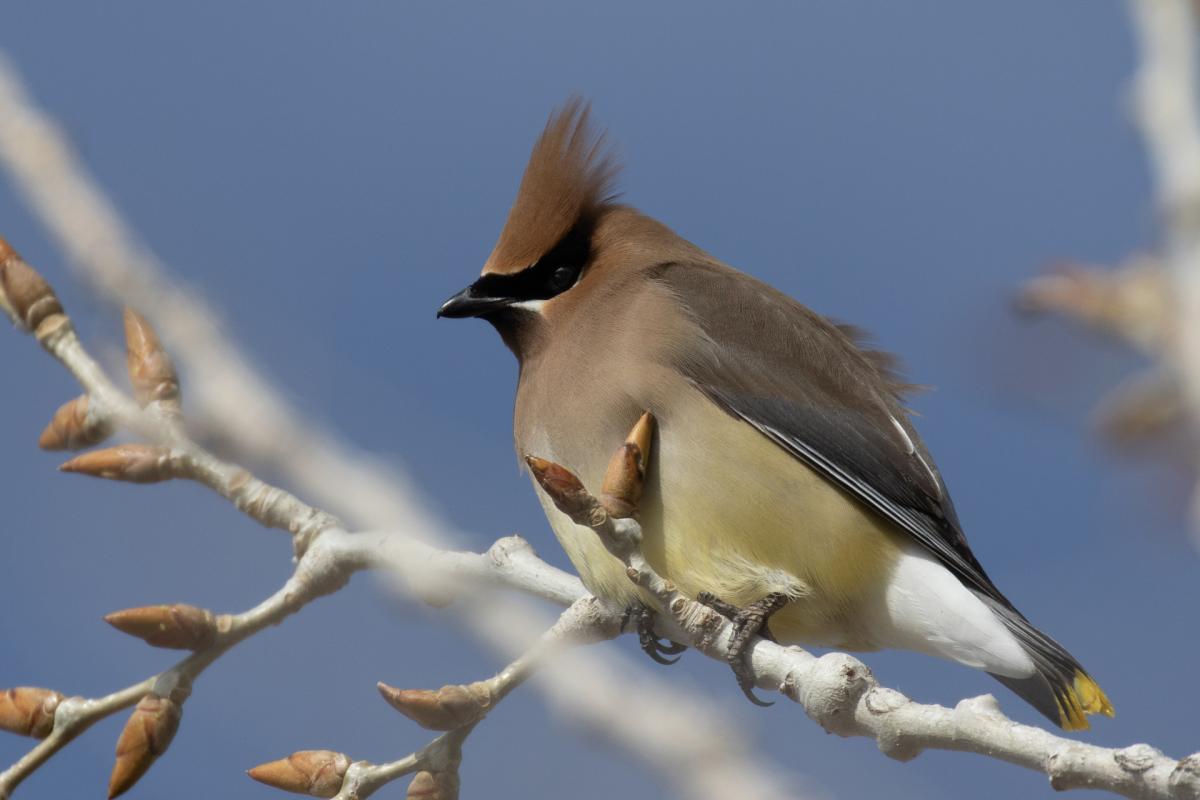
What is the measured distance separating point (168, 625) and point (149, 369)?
52 centimetres

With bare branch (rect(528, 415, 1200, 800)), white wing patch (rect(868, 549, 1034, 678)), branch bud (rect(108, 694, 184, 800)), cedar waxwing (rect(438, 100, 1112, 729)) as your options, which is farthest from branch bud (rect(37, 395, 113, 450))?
white wing patch (rect(868, 549, 1034, 678))

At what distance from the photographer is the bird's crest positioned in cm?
402

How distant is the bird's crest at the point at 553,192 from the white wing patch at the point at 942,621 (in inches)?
53.2

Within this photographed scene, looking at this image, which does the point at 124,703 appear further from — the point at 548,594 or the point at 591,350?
the point at 591,350

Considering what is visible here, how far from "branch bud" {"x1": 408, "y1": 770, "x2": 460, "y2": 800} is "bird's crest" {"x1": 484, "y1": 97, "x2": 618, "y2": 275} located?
72.8 inches

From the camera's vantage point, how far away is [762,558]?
338 centimetres

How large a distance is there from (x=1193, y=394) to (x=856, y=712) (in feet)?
4.84

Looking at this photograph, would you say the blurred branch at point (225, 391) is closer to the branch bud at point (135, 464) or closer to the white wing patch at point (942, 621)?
the branch bud at point (135, 464)

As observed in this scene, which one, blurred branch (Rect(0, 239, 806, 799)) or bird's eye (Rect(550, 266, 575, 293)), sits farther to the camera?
bird's eye (Rect(550, 266, 575, 293))

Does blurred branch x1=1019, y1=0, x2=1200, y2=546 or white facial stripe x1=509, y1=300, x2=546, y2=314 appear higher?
white facial stripe x1=509, y1=300, x2=546, y2=314

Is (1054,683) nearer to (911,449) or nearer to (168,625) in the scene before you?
(911,449)

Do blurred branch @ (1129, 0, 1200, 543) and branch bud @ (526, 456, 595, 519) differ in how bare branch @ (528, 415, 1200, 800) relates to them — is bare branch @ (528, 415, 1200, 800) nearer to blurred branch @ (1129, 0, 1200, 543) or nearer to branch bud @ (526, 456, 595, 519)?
branch bud @ (526, 456, 595, 519)

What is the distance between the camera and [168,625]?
2449 mm

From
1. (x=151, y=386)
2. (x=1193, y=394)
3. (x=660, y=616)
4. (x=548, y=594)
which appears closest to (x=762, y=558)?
(x=660, y=616)
